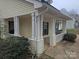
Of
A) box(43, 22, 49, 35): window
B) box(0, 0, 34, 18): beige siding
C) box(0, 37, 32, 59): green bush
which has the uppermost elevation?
box(0, 0, 34, 18): beige siding

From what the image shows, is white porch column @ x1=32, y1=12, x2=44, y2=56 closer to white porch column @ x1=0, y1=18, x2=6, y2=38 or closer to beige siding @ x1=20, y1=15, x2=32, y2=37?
beige siding @ x1=20, y1=15, x2=32, y2=37

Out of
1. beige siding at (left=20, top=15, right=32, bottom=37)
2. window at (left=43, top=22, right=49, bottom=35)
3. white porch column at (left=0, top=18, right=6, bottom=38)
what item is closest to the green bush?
white porch column at (left=0, top=18, right=6, bottom=38)

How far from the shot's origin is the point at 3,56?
9.72 meters

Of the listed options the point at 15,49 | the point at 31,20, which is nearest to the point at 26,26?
the point at 31,20

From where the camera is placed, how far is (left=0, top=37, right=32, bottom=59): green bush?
9.64 m

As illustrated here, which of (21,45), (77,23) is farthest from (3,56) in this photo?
(77,23)

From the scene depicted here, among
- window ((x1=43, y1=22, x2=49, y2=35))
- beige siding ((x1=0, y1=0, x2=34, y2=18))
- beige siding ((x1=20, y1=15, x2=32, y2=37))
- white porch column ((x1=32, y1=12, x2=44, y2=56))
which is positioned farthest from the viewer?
window ((x1=43, y1=22, x2=49, y2=35))

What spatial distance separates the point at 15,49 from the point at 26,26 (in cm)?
384

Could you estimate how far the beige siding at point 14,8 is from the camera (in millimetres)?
10985

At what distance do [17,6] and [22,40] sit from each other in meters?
2.93

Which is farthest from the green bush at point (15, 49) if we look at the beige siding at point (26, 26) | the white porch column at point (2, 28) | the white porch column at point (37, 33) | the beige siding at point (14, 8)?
the beige siding at point (26, 26)

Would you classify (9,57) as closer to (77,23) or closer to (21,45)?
(21,45)

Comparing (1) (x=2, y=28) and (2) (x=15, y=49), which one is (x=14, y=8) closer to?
(1) (x=2, y=28)

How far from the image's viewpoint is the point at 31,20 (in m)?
12.7
